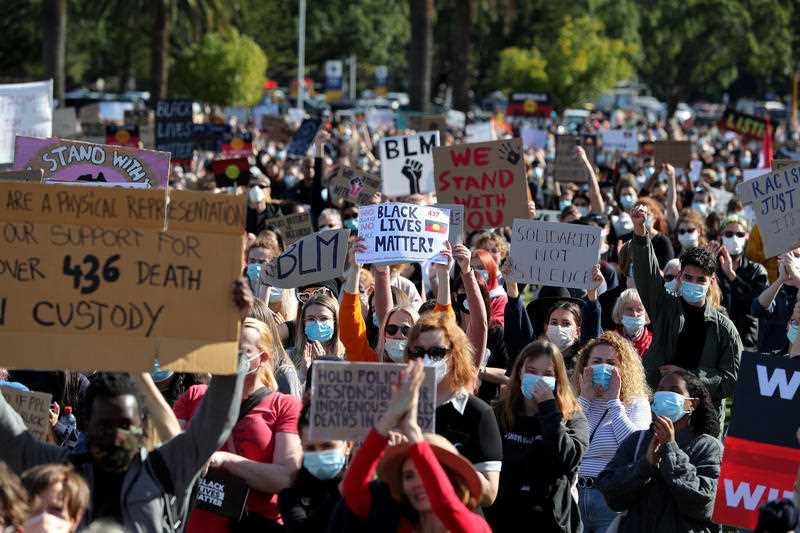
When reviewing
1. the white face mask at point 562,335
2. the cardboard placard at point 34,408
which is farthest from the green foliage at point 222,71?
the cardboard placard at point 34,408

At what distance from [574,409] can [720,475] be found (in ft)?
2.15

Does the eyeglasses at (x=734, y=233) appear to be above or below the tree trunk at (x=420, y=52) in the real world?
below

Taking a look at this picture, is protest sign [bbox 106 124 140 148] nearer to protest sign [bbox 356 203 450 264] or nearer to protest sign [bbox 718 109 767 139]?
protest sign [bbox 718 109 767 139]

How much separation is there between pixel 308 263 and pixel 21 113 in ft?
15.4

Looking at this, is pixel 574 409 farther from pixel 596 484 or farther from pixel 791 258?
pixel 791 258

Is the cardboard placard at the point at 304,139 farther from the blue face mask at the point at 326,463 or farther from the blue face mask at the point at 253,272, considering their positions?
the blue face mask at the point at 326,463

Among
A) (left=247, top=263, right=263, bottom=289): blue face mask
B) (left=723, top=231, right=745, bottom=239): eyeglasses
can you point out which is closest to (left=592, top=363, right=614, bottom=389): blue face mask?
(left=247, top=263, right=263, bottom=289): blue face mask

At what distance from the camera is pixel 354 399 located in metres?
5.09

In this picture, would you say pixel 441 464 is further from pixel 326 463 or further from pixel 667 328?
pixel 667 328

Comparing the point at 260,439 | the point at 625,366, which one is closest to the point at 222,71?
the point at 625,366

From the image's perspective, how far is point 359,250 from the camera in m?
8.17

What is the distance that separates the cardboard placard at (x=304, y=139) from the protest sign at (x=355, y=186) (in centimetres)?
491

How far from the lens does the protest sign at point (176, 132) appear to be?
64.9 ft

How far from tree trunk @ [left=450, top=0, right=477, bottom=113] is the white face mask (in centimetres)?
2363
